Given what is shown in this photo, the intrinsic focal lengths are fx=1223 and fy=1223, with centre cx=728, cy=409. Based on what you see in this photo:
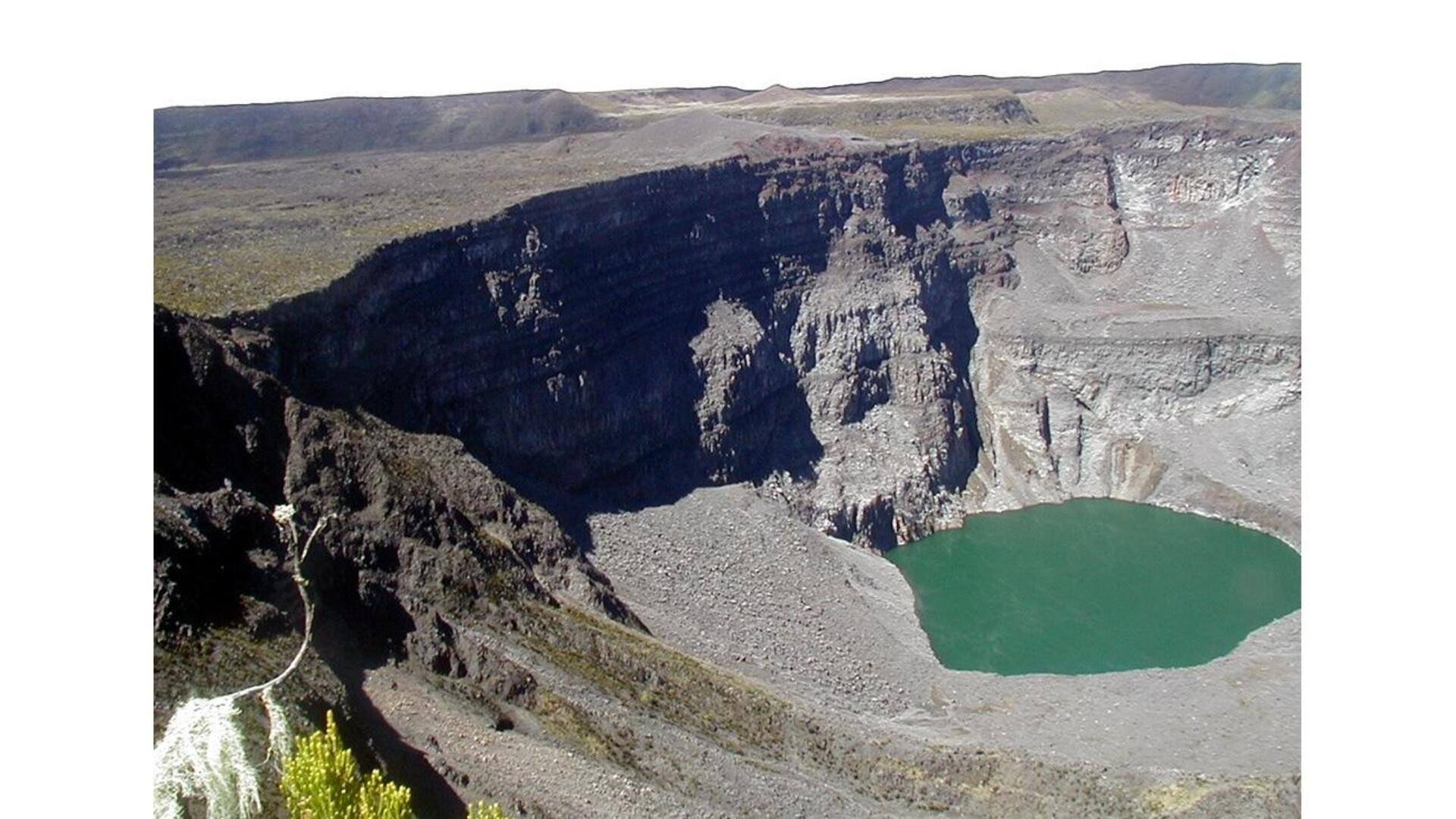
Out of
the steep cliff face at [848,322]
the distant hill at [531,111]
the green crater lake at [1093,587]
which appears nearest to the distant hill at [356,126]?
the distant hill at [531,111]

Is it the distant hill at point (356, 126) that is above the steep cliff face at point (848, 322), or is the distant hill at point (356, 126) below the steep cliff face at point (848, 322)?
above

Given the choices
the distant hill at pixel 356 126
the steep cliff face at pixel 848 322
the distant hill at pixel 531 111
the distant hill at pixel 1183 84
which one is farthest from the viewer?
the distant hill at pixel 1183 84

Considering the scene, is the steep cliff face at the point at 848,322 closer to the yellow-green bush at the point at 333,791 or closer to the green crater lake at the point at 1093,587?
the green crater lake at the point at 1093,587

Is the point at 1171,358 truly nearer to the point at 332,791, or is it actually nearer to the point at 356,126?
the point at 356,126

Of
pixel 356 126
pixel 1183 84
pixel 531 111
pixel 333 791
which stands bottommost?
pixel 333 791

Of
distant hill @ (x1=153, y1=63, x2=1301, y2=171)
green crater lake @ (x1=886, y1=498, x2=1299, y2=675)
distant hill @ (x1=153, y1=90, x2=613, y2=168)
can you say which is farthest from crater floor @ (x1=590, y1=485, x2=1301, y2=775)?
distant hill @ (x1=153, y1=63, x2=1301, y2=171)

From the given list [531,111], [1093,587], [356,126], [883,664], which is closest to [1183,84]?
[531,111]

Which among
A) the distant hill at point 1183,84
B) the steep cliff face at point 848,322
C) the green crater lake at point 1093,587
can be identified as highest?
Answer: the distant hill at point 1183,84

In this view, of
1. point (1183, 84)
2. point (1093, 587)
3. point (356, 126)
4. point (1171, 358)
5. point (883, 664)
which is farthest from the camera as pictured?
point (1183, 84)
